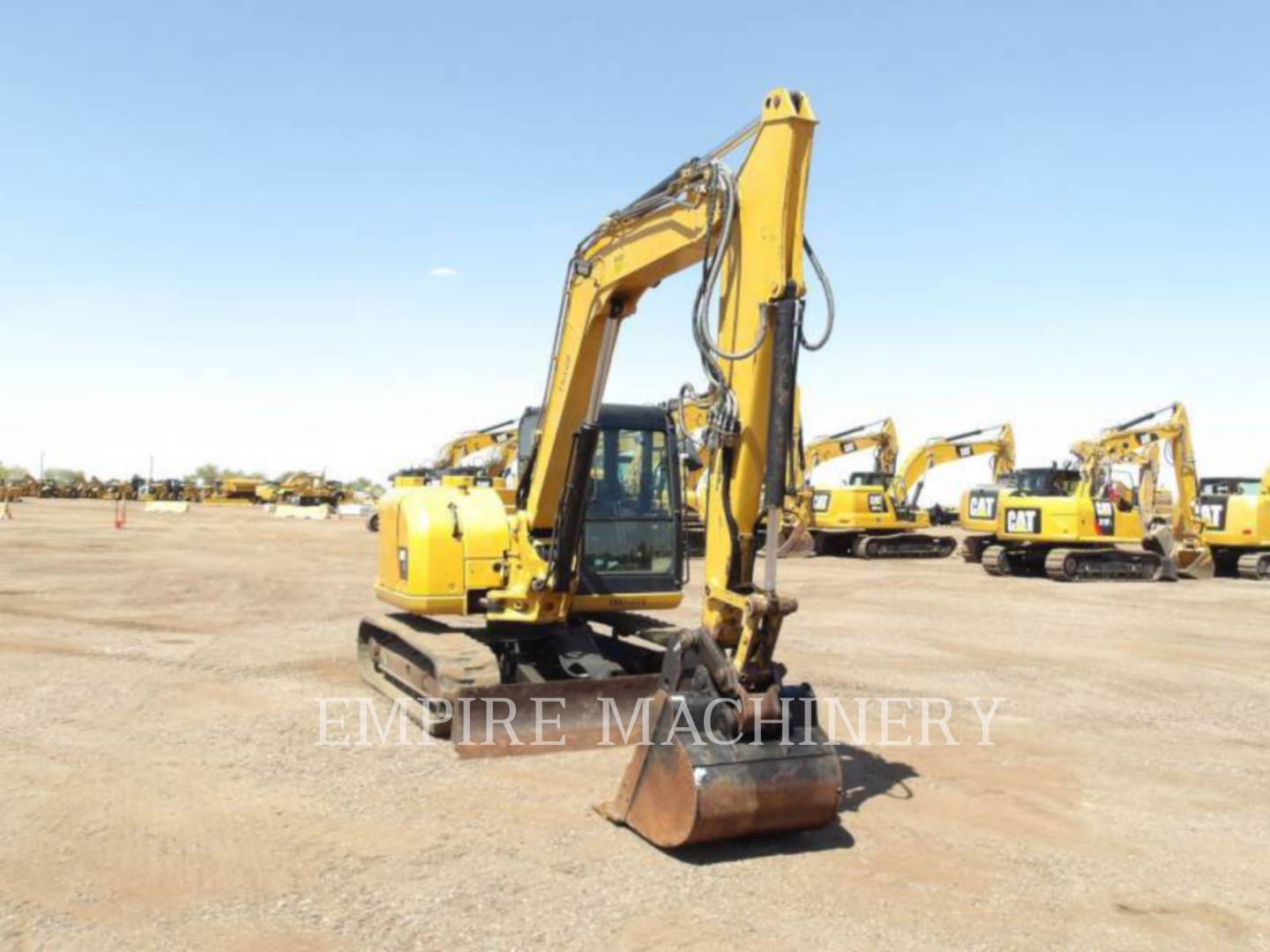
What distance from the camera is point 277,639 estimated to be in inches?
506

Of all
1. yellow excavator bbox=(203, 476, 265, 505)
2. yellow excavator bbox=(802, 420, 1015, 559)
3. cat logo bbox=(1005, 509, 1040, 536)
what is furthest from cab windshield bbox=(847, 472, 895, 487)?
yellow excavator bbox=(203, 476, 265, 505)

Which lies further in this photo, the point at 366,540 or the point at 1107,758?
the point at 366,540

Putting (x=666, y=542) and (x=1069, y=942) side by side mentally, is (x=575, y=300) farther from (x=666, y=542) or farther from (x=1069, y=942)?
(x=1069, y=942)

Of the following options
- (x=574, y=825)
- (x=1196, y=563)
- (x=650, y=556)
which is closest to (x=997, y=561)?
(x=1196, y=563)

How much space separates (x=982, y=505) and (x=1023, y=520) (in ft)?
6.82

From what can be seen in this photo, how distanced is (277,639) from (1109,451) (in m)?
20.5

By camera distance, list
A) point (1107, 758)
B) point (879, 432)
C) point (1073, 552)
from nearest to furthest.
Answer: point (1107, 758)
point (1073, 552)
point (879, 432)

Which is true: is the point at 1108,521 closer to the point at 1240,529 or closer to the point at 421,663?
the point at 1240,529

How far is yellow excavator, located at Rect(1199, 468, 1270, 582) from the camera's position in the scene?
2420 cm

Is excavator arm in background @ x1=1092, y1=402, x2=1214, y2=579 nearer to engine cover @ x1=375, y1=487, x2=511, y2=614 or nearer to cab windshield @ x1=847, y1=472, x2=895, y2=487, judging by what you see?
cab windshield @ x1=847, y1=472, x2=895, y2=487

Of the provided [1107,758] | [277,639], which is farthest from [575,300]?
[277,639]

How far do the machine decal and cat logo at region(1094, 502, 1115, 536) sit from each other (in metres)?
3.23

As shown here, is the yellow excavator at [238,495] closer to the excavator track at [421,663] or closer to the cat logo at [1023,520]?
the cat logo at [1023,520]

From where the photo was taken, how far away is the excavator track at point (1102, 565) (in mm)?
22859
